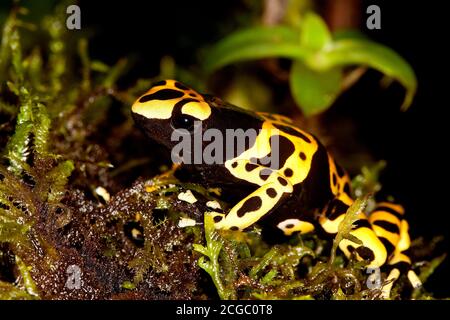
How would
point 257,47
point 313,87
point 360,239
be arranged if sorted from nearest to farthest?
point 360,239 → point 313,87 → point 257,47

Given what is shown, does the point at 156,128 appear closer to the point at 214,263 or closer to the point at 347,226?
the point at 214,263

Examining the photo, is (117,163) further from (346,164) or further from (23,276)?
(346,164)

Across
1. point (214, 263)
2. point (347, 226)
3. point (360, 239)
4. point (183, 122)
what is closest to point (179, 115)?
point (183, 122)

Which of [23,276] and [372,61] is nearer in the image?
[23,276]

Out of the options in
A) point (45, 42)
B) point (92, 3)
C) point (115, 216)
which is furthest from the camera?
point (92, 3)

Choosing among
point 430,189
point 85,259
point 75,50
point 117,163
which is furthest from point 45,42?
point 430,189

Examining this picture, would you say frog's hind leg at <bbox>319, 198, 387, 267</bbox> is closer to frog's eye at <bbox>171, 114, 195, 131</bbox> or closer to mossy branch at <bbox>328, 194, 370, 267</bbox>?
mossy branch at <bbox>328, 194, 370, 267</bbox>

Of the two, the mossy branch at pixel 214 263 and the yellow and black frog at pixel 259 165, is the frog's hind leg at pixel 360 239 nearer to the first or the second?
the yellow and black frog at pixel 259 165
